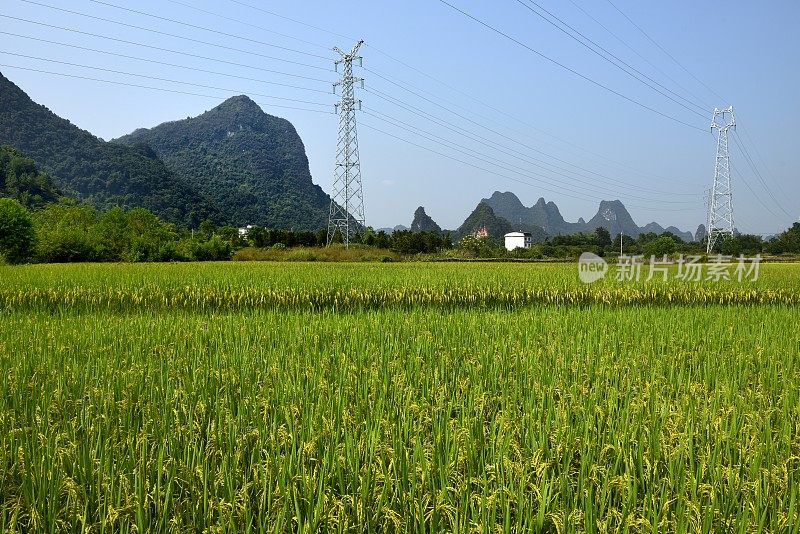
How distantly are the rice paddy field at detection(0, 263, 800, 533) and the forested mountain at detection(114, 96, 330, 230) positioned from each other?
269 feet

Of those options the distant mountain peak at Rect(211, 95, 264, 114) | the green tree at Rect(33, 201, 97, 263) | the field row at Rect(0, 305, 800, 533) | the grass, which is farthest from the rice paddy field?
the distant mountain peak at Rect(211, 95, 264, 114)

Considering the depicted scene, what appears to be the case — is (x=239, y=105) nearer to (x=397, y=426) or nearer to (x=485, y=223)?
(x=485, y=223)

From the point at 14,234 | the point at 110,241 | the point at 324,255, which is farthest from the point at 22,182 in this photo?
the point at 324,255

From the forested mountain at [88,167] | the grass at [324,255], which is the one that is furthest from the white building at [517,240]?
the grass at [324,255]

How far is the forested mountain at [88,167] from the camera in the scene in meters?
69.6

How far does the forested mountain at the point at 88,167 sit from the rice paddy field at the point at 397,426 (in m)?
69.5

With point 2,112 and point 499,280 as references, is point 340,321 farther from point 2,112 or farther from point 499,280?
point 2,112

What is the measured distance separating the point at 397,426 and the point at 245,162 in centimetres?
11687

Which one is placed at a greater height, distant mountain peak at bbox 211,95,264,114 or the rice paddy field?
distant mountain peak at bbox 211,95,264,114

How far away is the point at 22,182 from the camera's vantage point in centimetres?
4731

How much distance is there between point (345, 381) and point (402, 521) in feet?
5.97

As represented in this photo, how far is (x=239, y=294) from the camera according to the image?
9422mm

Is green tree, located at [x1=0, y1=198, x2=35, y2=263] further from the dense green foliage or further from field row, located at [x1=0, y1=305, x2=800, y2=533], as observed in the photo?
field row, located at [x1=0, y1=305, x2=800, y2=533]

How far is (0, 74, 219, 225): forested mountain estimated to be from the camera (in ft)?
228
